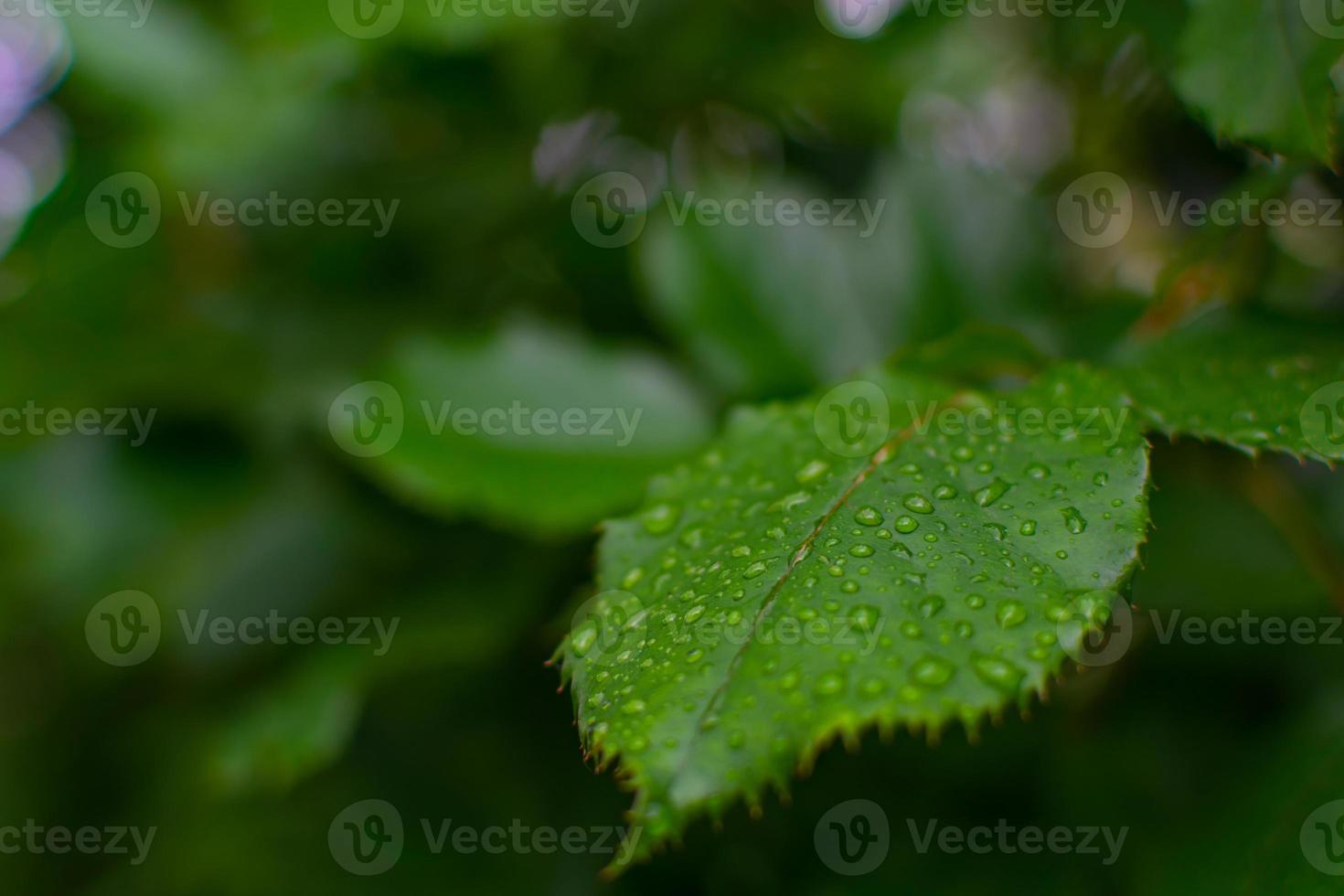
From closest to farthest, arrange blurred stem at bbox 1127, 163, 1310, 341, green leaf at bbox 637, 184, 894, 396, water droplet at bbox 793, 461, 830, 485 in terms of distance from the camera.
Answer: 1. water droplet at bbox 793, 461, 830, 485
2. blurred stem at bbox 1127, 163, 1310, 341
3. green leaf at bbox 637, 184, 894, 396

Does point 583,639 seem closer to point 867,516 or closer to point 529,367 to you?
point 867,516

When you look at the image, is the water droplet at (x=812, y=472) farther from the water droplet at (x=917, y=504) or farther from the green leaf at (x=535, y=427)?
the green leaf at (x=535, y=427)

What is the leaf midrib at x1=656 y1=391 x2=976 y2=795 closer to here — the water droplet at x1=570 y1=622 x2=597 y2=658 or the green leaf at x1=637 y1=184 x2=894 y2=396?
the water droplet at x1=570 y1=622 x2=597 y2=658

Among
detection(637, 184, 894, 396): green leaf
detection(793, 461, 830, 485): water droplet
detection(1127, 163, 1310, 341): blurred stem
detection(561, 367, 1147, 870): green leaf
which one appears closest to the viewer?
detection(561, 367, 1147, 870): green leaf

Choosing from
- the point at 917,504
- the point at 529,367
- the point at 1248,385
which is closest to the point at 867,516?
the point at 917,504

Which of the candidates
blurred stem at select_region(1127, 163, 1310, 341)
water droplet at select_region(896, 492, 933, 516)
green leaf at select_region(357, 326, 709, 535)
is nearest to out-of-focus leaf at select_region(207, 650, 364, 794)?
green leaf at select_region(357, 326, 709, 535)

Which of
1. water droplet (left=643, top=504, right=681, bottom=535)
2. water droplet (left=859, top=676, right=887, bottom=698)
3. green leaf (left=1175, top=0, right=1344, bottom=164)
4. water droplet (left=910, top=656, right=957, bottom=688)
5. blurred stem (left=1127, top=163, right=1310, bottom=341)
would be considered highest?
green leaf (left=1175, top=0, right=1344, bottom=164)
